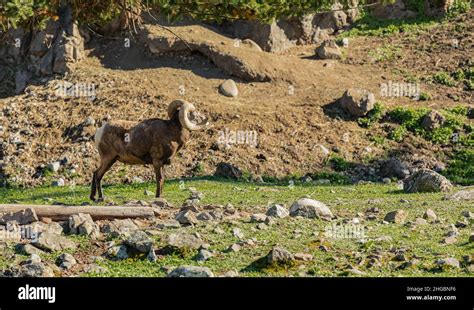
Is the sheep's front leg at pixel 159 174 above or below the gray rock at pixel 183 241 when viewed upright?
above

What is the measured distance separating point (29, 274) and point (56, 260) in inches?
38.0

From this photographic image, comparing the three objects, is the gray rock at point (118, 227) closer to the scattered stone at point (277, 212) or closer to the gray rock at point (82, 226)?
the gray rock at point (82, 226)

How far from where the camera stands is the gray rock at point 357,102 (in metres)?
26.0

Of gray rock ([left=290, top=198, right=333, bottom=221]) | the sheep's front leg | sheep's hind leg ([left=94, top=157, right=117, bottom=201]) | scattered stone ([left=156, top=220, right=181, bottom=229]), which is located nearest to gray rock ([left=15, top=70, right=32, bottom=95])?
sheep's hind leg ([left=94, top=157, right=117, bottom=201])

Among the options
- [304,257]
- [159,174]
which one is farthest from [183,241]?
[159,174]

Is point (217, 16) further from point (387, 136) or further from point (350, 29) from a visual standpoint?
point (350, 29)

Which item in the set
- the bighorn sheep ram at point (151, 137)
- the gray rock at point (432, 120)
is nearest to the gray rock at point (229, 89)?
the gray rock at point (432, 120)

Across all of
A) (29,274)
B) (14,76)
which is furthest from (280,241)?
(14,76)

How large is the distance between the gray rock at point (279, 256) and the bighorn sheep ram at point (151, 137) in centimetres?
682

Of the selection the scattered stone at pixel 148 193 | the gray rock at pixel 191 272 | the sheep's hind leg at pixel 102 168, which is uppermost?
the sheep's hind leg at pixel 102 168

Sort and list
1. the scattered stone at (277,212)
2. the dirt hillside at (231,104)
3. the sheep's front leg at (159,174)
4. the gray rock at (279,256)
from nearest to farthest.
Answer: the gray rock at (279,256) < the scattered stone at (277,212) < the sheep's front leg at (159,174) < the dirt hillside at (231,104)

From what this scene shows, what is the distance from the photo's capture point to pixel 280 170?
2406cm

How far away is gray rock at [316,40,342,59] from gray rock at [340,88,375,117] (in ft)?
11.7

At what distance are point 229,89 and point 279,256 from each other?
1579 cm
